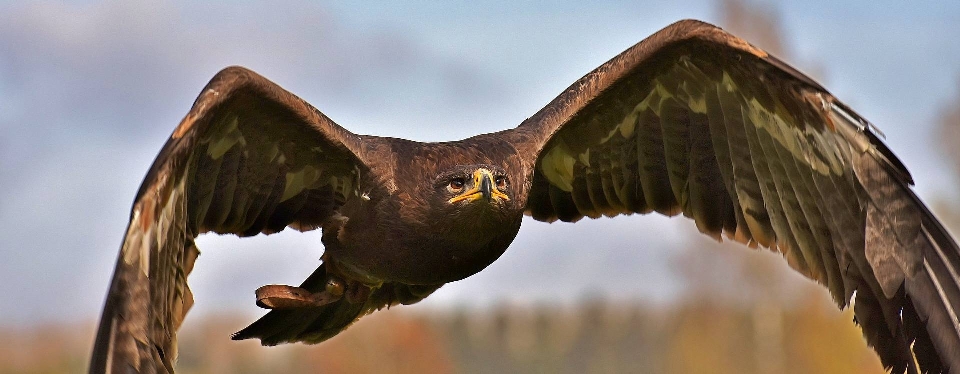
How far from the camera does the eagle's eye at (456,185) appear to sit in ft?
24.6

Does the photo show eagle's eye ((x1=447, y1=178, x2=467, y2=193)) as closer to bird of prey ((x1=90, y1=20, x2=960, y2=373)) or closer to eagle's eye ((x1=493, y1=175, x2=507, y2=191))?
bird of prey ((x1=90, y1=20, x2=960, y2=373))

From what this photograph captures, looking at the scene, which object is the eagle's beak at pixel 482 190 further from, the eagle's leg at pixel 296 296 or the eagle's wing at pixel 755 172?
the eagle's leg at pixel 296 296

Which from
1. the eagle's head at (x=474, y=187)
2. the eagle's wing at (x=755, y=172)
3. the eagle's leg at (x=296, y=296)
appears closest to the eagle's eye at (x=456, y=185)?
the eagle's head at (x=474, y=187)

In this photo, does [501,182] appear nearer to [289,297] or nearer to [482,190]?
[482,190]

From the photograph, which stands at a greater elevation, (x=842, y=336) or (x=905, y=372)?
(x=842, y=336)

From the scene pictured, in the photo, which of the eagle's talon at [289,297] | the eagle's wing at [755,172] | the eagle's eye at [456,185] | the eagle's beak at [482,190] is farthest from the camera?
the eagle's talon at [289,297]

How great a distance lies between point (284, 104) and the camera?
761 cm

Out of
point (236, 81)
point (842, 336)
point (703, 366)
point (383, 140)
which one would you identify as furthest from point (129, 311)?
point (703, 366)

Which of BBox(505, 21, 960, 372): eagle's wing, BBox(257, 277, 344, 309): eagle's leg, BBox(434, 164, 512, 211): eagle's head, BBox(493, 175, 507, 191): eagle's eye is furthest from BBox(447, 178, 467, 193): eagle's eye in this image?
BBox(257, 277, 344, 309): eagle's leg

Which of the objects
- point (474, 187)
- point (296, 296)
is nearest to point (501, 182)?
point (474, 187)

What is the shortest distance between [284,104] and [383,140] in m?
0.70

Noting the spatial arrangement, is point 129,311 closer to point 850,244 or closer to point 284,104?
point 284,104

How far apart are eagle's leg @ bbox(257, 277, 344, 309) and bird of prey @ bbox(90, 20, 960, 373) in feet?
0.05

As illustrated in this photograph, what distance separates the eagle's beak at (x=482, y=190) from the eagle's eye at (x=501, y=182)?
35 millimetres
